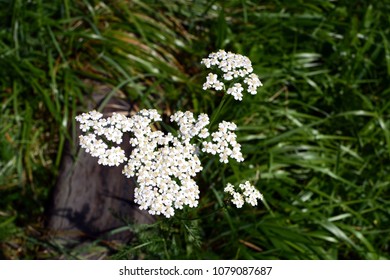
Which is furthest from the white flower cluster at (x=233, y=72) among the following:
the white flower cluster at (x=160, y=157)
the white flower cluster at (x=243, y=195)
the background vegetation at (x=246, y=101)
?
the background vegetation at (x=246, y=101)

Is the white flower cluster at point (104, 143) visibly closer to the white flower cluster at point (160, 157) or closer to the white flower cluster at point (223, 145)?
the white flower cluster at point (160, 157)

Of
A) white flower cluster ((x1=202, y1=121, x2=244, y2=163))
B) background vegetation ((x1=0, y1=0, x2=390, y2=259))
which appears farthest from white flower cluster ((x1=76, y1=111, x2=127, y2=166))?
background vegetation ((x1=0, y1=0, x2=390, y2=259))

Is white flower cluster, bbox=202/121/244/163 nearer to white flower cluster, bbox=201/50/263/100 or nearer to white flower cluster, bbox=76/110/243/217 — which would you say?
white flower cluster, bbox=76/110/243/217

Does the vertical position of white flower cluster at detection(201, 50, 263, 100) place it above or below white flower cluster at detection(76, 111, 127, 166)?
above

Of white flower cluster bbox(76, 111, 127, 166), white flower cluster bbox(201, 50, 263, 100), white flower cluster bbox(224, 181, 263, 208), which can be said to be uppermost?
white flower cluster bbox(201, 50, 263, 100)

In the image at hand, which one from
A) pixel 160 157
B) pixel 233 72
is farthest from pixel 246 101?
pixel 160 157

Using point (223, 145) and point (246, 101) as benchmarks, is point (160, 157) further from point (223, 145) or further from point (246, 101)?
point (246, 101)

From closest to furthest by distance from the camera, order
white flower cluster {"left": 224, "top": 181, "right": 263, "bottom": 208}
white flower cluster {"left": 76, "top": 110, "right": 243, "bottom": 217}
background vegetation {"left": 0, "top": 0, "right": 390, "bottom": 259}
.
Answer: white flower cluster {"left": 76, "top": 110, "right": 243, "bottom": 217} → white flower cluster {"left": 224, "top": 181, "right": 263, "bottom": 208} → background vegetation {"left": 0, "top": 0, "right": 390, "bottom": 259}
